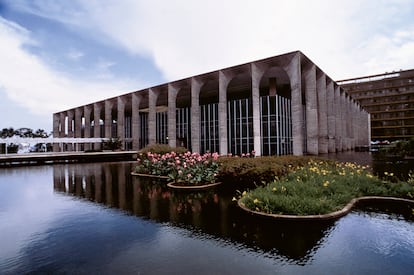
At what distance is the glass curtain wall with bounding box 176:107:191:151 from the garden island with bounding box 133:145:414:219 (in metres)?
29.9

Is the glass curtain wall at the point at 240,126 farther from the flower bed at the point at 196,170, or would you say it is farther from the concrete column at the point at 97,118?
the concrete column at the point at 97,118

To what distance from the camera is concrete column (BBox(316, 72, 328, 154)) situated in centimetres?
3475

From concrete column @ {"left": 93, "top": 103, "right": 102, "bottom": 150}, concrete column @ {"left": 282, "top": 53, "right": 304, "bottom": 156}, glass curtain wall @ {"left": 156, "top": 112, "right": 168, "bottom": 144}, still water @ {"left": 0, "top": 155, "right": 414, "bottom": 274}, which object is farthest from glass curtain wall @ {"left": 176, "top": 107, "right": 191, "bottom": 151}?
still water @ {"left": 0, "top": 155, "right": 414, "bottom": 274}

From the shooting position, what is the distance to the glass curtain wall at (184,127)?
42031mm

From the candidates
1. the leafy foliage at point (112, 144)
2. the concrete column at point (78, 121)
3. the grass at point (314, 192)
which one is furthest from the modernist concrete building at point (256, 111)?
the grass at point (314, 192)

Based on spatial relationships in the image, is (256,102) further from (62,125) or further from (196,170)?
(62,125)

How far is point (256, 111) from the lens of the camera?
2945 cm

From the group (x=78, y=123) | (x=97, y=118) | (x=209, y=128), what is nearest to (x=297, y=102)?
(x=209, y=128)

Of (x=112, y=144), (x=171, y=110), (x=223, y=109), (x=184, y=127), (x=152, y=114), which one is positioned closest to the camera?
(x=223, y=109)

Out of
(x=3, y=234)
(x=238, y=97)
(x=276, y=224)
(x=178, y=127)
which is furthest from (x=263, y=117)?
(x=3, y=234)

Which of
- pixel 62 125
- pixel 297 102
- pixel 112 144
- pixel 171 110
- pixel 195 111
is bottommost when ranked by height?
pixel 112 144

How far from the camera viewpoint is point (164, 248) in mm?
4539

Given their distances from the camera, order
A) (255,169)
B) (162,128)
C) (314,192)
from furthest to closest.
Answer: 1. (162,128)
2. (255,169)
3. (314,192)

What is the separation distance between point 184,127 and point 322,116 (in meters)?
21.4
